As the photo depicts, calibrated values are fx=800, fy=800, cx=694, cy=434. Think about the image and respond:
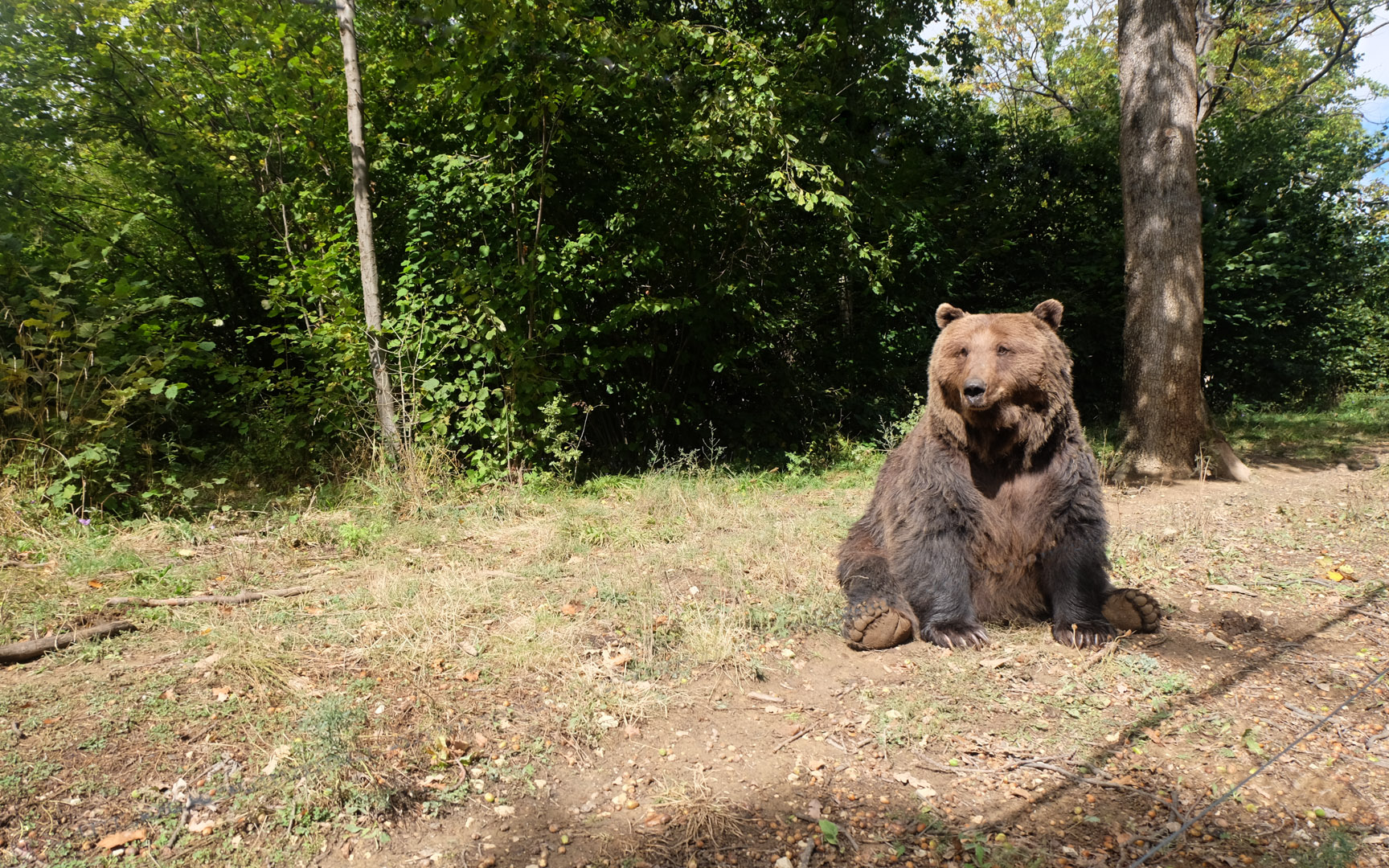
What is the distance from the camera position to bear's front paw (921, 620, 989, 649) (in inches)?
156

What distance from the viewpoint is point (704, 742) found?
3287mm

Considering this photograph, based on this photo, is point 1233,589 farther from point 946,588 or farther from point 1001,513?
point 946,588

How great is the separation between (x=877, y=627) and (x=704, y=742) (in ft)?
3.83

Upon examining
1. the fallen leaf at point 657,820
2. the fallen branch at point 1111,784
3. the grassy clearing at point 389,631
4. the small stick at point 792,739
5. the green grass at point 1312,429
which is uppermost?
the green grass at point 1312,429

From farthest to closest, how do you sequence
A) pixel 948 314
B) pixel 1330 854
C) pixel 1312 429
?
pixel 1312 429 < pixel 948 314 < pixel 1330 854

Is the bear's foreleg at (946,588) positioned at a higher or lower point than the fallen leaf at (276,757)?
higher

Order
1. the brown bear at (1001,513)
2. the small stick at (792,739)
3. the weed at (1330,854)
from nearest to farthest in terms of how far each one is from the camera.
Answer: the weed at (1330,854), the small stick at (792,739), the brown bear at (1001,513)

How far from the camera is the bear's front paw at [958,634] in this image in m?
3.96

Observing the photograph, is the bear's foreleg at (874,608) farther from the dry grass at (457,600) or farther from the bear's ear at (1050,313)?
the bear's ear at (1050,313)

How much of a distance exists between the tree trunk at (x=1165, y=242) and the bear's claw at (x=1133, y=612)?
156 inches

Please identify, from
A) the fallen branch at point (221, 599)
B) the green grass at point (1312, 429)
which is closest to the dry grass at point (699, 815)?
the fallen branch at point (221, 599)

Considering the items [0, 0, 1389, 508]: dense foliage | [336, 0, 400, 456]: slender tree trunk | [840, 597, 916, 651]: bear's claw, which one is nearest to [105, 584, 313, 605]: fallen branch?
Answer: [0, 0, 1389, 508]: dense foliage

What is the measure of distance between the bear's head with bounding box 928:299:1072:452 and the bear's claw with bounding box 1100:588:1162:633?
0.91 meters

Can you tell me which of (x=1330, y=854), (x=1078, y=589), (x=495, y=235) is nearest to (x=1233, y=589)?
(x=1078, y=589)
